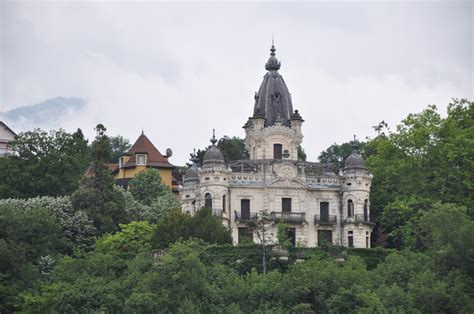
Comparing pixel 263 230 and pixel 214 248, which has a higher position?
pixel 263 230

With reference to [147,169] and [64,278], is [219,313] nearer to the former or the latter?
[64,278]

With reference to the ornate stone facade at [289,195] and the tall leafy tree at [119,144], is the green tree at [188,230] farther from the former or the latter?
the tall leafy tree at [119,144]

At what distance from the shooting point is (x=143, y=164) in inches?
4060

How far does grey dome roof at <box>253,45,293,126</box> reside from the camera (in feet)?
296

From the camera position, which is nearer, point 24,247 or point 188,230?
point 24,247

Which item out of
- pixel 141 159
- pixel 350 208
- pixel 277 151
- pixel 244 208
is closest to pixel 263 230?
pixel 244 208

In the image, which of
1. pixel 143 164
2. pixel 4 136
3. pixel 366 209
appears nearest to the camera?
pixel 366 209

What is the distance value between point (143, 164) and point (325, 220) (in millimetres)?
22435

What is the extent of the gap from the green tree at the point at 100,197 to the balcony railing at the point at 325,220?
13.2 metres

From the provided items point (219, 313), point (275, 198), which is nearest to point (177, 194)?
point (275, 198)

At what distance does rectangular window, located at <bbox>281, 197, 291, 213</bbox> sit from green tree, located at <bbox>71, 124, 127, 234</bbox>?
10.8 m

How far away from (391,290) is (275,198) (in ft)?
65.5

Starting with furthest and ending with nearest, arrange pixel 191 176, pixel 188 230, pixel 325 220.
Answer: pixel 191 176, pixel 325 220, pixel 188 230

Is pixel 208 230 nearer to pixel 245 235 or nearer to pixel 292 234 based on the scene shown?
pixel 245 235
